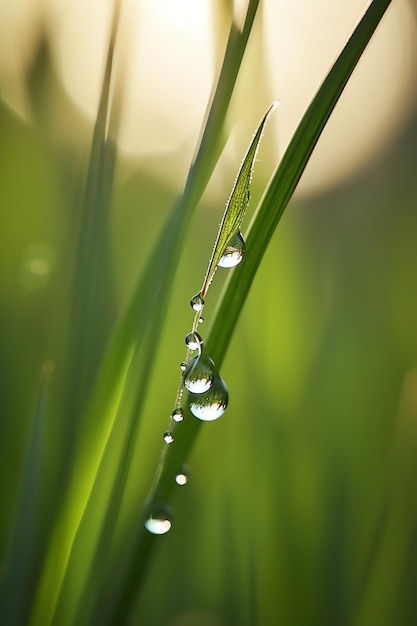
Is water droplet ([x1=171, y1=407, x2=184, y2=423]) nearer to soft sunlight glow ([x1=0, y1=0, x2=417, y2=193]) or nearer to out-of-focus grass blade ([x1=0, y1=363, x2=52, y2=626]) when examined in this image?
out-of-focus grass blade ([x1=0, y1=363, x2=52, y2=626])

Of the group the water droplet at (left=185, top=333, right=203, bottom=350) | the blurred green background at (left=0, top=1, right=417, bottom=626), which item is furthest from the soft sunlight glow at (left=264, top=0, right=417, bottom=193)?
the water droplet at (left=185, top=333, right=203, bottom=350)

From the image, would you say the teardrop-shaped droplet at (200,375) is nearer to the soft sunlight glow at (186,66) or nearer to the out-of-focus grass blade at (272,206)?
the out-of-focus grass blade at (272,206)

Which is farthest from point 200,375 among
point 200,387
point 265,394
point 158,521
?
point 265,394

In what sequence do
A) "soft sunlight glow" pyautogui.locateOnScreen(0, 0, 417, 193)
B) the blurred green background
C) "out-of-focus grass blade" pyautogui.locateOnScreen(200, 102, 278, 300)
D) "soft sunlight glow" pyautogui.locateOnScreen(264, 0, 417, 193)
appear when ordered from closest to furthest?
"out-of-focus grass blade" pyautogui.locateOnScreen(200, 102, 278, 300) < the blurred green background < "soft sunlight glow" pyautogui.locateOnScreen(0, 0, 417, 193) < "soft sunlight glow" pyautogui.locateOnScreen(264, 0, 417, 193)

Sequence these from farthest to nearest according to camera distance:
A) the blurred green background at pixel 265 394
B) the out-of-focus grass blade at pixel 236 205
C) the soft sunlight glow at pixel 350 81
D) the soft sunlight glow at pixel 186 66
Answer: the soft sunlight glow at pixel 350 81, the soft sunlight glow at pixel 186 66, the blurred green background at pixel 265 394, the out-of-focus grass blade at pixel 236 205

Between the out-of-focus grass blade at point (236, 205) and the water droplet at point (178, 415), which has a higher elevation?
the out-of-focus grass blade at point (236, 205)

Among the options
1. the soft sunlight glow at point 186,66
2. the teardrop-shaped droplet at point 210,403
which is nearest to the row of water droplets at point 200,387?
the teardrop-shaped droplet at point 210,403
